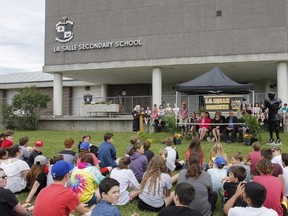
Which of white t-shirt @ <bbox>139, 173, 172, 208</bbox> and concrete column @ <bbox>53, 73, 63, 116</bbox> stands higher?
concrete column @ <bbox>53, 73, 63, 116</bbox>

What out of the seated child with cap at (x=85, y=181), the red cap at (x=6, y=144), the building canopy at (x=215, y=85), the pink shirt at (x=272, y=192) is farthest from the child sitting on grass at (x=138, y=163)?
the building canopy at (x=215, y=85)

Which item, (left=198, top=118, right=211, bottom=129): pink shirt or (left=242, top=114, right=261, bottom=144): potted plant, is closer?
(left=242, top=114, right=261, bottom=144): potted plant

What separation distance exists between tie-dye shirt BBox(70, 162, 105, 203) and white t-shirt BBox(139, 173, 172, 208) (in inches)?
31.5

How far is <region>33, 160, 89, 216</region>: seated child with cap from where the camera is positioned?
14.0ft

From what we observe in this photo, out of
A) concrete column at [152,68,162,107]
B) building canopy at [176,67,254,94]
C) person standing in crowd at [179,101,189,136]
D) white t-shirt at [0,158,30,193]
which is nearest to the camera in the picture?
white t-shirt at [0,158,30,193]

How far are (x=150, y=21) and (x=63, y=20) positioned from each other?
21.1ft

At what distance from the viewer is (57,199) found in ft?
14.1

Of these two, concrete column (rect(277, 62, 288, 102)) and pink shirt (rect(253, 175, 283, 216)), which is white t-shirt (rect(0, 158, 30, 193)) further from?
concrete column (rect(277, 62, 288, 102))

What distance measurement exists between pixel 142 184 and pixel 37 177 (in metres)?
2.05

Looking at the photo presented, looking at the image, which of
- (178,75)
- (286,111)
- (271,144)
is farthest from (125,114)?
(271,144)

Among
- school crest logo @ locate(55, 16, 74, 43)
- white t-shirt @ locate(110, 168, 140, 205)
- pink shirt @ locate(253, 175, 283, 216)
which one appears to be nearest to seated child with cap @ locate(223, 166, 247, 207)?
pink shirt @ locate(253, 175, 283, 216)

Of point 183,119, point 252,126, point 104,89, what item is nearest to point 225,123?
point 252,126

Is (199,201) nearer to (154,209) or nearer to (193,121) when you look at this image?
(154,209)

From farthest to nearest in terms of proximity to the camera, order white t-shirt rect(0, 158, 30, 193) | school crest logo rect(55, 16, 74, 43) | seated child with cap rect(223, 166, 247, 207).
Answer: school crest logo rect(55, 16, 74, 43)
white t-shirt rect(0, 158, 30, 193)
seated child with cap rect(223, 166, 247, 207)
